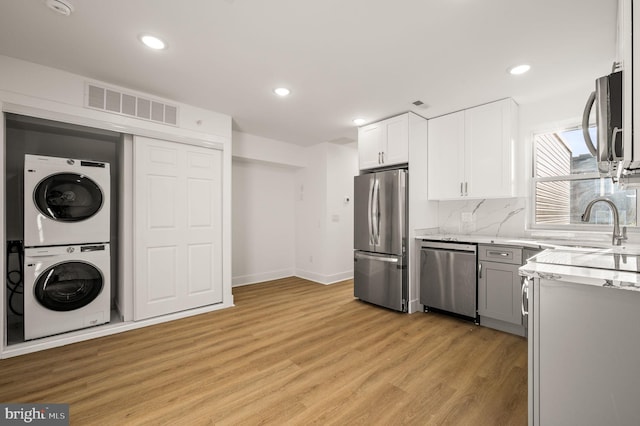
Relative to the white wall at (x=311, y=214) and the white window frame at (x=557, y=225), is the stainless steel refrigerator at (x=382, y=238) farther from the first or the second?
the white window frame at (x=557, y=225)

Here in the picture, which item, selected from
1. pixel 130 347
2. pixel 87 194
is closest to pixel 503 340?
pixel 130 347

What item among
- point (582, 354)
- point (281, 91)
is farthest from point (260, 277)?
point (582, 354)

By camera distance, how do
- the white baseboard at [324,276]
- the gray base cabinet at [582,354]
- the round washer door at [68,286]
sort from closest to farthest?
the gray base cabinet at [582,354]
the round washer door at [68,286]
the white baseboard at [324,276]

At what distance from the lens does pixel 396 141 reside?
365cm

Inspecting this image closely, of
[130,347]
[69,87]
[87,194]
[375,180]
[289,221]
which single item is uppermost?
[69,87]

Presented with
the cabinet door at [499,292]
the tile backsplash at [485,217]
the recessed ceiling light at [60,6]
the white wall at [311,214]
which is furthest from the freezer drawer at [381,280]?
the recessed ceiling light at [60,6]

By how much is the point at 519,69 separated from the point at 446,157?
1259 mm

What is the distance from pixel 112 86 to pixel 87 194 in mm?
1153

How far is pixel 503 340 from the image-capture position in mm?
2723

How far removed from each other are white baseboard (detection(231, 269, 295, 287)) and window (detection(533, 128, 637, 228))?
4.14 meters

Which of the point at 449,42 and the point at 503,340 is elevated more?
the point at 449,42

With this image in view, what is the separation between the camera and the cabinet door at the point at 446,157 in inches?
139

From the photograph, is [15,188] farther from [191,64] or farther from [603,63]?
[603,63]

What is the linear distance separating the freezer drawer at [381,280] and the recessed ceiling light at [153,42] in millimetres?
3196
